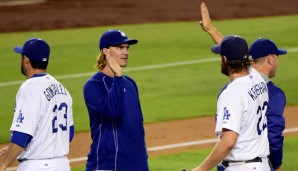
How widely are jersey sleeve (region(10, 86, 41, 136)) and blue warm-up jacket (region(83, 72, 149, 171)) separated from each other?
49 centimetres

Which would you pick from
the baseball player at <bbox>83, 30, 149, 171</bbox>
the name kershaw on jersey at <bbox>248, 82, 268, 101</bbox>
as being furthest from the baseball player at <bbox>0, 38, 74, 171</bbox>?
the name kershaw on jersey at <bbox>248, 82, 268, 101</bbox>

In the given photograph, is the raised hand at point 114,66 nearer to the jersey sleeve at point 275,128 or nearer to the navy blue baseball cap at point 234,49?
the navy blue baseball cap at point 234,49

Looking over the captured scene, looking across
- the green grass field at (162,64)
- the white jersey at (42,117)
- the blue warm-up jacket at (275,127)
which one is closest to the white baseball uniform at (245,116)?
the blue warm-up jacket at (275,127)

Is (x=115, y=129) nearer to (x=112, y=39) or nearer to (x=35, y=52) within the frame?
(x=112, y=39)

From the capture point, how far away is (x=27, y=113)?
7621 millimetres

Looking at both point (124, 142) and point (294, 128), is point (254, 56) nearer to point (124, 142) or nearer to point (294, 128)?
point (124, 142)

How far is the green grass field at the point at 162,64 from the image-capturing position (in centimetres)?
1591

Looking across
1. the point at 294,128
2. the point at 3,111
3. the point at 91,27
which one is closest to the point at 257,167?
the point at 294,128

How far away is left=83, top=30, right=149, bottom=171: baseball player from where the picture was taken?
7.74 meters

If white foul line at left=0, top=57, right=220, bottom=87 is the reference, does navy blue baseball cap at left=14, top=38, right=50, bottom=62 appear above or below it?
above

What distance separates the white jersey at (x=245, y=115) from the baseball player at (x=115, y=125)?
0.77 meters

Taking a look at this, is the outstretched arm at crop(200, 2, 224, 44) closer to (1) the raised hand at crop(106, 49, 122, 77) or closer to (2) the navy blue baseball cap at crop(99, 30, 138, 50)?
(2) the navy blue baseball cap at crop(99, 30, 138, 50)

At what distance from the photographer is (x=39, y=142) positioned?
7727 mm

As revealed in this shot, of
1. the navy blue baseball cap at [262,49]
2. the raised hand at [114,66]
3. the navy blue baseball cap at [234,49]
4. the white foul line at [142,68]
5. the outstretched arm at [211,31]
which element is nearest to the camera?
the navy blue baseball cap at [234,49]
